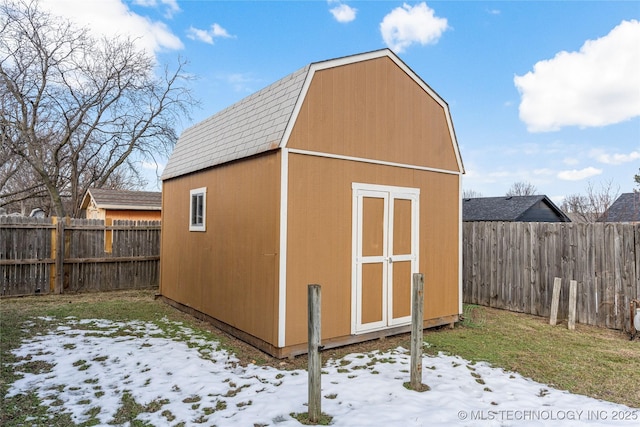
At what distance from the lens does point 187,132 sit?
8273mm

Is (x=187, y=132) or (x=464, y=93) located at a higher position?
(x=464, y=93)

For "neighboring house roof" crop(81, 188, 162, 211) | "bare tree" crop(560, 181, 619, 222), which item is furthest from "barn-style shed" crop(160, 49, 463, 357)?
"bare tree" crop(560, 181, 619, 222)

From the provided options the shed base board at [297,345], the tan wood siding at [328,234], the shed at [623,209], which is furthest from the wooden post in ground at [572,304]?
the shed at [623,209]

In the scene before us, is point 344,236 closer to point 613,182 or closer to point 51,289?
point 51,289

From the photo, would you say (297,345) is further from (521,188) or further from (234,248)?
(521,188)

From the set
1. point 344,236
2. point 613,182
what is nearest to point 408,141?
point 344,236

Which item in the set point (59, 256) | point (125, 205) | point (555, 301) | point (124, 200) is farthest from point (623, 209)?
point (124, 200)

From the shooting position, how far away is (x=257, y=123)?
5.22 m

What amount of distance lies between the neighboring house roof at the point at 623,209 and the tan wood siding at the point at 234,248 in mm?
16491

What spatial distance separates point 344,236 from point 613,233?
4547mm

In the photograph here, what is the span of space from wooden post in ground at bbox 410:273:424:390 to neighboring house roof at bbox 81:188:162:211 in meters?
14.6

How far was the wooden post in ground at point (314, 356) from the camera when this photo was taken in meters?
2.83

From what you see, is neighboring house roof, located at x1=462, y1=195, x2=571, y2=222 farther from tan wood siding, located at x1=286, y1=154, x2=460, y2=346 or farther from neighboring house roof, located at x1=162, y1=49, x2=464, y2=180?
tan wood siding, located at x1=286, y1=154, x2=460, y2=346

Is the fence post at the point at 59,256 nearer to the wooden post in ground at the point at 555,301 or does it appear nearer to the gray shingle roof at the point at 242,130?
the gray shingle roof at the point at 242,130
